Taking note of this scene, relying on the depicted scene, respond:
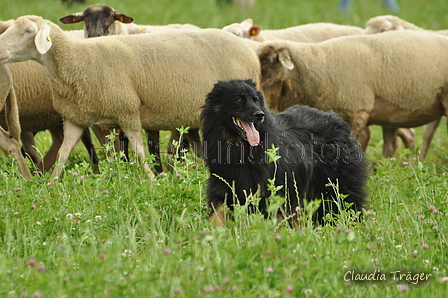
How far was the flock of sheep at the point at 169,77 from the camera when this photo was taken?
5.63 meters

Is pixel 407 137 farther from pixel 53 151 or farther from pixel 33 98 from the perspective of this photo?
pixel 33 98

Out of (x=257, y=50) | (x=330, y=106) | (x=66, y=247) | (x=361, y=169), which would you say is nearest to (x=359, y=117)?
(x=330, y=106)

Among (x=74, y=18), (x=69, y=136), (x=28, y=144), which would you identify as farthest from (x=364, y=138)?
(x=28, y=144)

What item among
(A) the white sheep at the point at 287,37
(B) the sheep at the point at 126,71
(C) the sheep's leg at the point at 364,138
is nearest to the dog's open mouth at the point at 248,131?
(B) the sheep at the point at 126,71

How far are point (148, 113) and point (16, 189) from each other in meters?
1.98

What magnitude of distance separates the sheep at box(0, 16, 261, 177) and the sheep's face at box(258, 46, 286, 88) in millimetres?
491

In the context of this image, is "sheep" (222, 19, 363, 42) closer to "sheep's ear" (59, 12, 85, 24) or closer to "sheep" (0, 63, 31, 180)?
"sheep's ear" (59, 12, 85, 24)

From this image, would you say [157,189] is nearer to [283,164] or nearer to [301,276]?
[283,164]

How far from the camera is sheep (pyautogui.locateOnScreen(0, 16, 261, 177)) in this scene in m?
5.54

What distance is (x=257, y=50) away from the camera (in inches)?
278

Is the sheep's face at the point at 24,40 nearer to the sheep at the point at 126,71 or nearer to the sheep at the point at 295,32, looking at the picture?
the sheep at the point at 126,71

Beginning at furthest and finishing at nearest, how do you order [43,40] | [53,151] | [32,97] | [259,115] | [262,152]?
[53,151]
[32,97]
[43,40]
[262,152]
[259,115]

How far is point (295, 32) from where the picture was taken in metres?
8.84

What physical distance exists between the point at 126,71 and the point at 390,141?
12.0 ft
